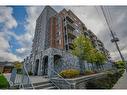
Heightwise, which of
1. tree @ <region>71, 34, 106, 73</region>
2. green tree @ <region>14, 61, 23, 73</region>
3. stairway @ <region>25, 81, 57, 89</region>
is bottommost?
stairway @ <region>25, 81, 57, 89</region>

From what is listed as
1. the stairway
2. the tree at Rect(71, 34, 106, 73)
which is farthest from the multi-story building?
the stairway

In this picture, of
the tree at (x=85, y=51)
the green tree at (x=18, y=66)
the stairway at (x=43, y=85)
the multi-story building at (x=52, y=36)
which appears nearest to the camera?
the stairway at (x=43, y=85)

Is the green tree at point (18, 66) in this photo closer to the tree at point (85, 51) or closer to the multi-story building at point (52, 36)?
Result: the multi-story building at point (52, 36)

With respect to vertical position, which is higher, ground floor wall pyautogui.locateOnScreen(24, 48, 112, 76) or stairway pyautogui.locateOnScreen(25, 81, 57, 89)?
ground floor wall pyautogui.locateOnScreen(24, 48, 112, 76)

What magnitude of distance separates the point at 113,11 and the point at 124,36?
950mm

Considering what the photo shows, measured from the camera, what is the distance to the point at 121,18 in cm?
429

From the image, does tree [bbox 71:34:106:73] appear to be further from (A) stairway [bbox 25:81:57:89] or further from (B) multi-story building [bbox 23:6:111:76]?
(A) stairway [bbox 25:81:57:89]

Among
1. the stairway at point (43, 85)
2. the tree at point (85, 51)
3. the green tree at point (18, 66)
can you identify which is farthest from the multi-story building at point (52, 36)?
the stairway at point (43, 85)

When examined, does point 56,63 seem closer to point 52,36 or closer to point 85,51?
point 85,51

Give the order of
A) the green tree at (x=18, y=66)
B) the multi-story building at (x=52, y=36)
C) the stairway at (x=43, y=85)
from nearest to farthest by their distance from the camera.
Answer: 1. the stairway at (x=43, y=85)
2. the green tree at (x=18, y=66)
3. the multi-story building at (x=52, y=36)

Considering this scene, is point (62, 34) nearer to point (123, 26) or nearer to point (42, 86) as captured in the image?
point (123, 26)

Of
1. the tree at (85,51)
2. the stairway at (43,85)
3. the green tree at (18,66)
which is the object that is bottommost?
the stairway at (43,85)

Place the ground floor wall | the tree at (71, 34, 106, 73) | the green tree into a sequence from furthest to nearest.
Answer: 1. the tree at (71, 34, 106, 73)
2. the ground floor wall
3. the green tree
